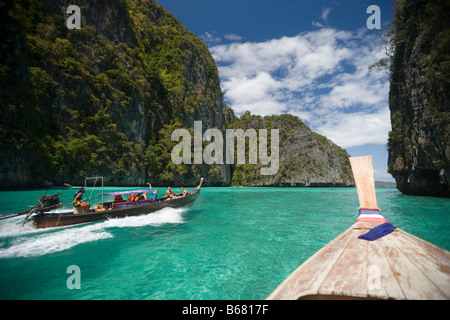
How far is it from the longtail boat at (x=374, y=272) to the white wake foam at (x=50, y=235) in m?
7.10

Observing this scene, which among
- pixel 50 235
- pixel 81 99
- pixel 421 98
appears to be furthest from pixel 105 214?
pixel 81 99

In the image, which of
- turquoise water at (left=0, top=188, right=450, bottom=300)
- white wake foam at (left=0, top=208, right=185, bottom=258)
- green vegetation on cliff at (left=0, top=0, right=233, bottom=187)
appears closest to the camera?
turquoise water at (left=0, top=188, right=450, bottom=300)

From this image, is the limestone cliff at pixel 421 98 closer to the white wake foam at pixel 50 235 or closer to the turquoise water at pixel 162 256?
the turquoise water at pixel 162 256

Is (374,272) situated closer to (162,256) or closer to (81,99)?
(162,256)

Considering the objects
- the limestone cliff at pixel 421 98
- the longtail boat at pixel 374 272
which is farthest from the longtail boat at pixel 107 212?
the limestone cliff at pixel 421 98

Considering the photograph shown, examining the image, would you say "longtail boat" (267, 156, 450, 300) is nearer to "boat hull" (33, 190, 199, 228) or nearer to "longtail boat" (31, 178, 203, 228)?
"longtail boat" (31, 178, 203, 228)

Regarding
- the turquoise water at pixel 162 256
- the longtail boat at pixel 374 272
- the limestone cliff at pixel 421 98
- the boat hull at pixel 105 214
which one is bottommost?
the turquoise water at pixel 162 256

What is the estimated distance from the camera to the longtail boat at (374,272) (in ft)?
5.75

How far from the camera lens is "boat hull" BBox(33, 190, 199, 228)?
26.6 ft

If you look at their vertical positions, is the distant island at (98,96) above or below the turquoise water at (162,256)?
above

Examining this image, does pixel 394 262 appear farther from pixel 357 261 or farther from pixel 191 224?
pixel 191 224

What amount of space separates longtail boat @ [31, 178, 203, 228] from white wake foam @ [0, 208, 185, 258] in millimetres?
279

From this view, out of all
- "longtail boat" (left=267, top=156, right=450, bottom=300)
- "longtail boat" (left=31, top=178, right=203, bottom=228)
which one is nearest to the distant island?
"longtail boat" (left=31, top=178, right=203, bottom=228)

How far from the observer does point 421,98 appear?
56.8ft
